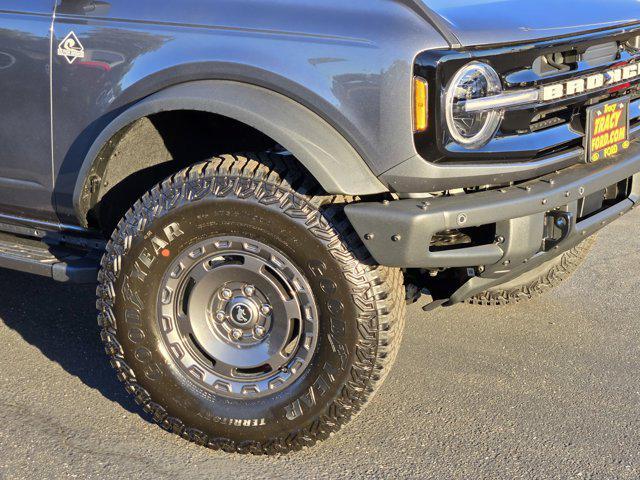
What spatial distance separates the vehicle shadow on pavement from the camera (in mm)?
3885

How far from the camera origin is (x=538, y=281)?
4516mm

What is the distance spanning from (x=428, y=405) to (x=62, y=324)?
188 cm

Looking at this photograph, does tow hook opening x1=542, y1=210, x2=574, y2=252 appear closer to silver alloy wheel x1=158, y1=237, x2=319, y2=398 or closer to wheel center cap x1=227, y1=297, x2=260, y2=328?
silver alloy wheel x1=158, y1=237, x2=319, y2=398

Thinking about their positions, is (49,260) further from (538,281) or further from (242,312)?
(538,281)

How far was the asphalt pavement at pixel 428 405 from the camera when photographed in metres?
3.21

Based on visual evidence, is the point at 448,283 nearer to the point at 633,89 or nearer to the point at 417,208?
the point at 417,208

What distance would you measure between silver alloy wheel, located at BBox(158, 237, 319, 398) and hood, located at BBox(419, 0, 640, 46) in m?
0.96

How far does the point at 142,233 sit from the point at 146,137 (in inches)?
16.8

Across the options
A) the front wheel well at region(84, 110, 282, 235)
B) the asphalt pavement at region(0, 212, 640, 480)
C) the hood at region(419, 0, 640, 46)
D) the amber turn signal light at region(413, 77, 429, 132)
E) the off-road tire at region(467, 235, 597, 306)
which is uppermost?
the hood at region(419, 0, 640, 46)

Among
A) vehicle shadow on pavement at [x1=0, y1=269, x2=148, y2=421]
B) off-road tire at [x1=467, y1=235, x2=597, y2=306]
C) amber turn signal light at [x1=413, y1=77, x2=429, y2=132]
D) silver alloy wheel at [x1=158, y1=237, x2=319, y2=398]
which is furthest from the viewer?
off-road tire at [x1=467, y1=235, x2=597, y2=306]

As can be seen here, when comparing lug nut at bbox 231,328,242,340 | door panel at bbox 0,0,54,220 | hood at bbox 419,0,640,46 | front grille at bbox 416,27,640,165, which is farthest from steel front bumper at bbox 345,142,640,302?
door panel at bbox 0,0,54,220

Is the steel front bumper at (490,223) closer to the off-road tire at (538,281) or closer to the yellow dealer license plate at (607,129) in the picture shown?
the yellow dealer license plate at (607,129)

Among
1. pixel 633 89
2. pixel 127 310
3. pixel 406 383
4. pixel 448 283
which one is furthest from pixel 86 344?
pixel 633 89

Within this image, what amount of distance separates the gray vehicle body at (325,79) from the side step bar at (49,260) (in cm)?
31
